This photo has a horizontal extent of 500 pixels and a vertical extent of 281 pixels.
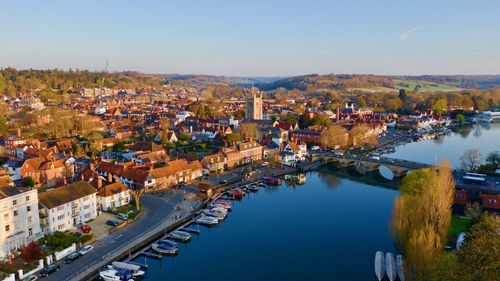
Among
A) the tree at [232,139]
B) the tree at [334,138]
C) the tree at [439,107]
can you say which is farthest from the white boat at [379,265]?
→ the tree at [439,107]

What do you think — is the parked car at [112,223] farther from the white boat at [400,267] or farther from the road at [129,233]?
the white boat at [400,267]

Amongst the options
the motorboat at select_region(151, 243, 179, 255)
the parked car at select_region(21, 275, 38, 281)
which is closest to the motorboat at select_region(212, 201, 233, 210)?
the motorboat at select_region(151, 243, 179, 255)

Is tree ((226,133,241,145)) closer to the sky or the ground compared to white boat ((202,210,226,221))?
closer to the sky

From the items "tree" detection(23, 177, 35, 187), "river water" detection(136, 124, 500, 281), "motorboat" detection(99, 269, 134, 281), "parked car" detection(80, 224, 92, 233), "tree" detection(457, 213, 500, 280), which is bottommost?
"river water" detection(136, 124, 500, 281)

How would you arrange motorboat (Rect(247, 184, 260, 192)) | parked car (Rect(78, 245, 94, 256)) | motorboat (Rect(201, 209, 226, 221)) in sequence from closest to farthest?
parked car (Rect(78, 245, 94, 256)), motorboat (Rect(201, 209, 226, 221)), motorboat (Rect(247, 184, 260, 192))

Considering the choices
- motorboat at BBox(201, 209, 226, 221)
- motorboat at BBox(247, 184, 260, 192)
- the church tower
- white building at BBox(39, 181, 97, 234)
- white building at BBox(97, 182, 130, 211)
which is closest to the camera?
white building at BBox(39, 181, 97, 234)

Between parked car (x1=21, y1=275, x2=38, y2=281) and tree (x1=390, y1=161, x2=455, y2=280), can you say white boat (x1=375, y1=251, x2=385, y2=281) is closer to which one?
tree (x1=390, y1=161, x2=455, y2=280)

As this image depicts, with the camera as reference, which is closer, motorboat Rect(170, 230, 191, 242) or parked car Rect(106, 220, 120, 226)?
motorboat Rect(170, 230, 191, 242)
